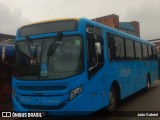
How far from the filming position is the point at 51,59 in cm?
796

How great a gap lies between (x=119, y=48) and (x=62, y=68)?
395 centimetres

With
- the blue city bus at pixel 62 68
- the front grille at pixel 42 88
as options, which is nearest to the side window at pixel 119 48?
the blue city bus at pixel 62 68

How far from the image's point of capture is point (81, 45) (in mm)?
7953

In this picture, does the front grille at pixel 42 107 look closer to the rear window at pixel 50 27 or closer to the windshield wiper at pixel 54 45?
Answer: the windshield wiper at pixel 54 45

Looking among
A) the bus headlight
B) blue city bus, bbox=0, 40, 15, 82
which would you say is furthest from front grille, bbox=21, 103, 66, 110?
blue city bus, bbox=0, 40, 15, 82

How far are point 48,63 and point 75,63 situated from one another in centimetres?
76

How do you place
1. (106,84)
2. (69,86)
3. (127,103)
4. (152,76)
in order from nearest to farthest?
1. (69,86)
2. (106,84)
3. (127,103)
4. (152,76)

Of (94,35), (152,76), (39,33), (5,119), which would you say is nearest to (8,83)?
(5,119)

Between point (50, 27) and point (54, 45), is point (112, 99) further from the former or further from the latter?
point (50, 27)

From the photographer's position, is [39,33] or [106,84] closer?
[39,33]

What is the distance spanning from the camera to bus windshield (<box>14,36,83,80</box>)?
777 cm

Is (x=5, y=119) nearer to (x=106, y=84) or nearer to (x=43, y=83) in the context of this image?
(x=43, y=83)

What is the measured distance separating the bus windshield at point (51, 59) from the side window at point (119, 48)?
3156 millimetres

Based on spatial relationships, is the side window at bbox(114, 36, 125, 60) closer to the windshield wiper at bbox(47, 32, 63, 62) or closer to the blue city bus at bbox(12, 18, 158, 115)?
the blue city bus at bbox(12, 18, 158, 115)
